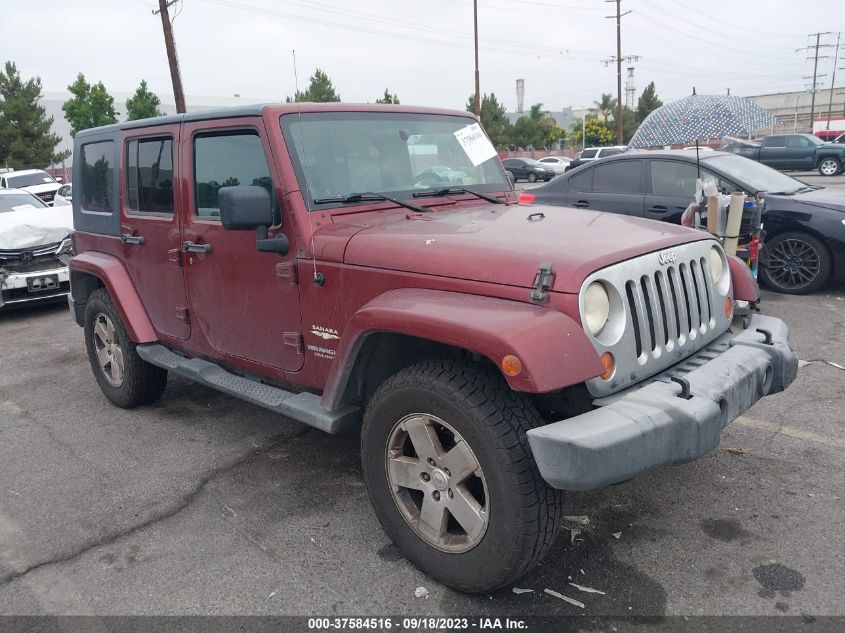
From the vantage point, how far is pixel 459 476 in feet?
8.43

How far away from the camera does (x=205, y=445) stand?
4234mm

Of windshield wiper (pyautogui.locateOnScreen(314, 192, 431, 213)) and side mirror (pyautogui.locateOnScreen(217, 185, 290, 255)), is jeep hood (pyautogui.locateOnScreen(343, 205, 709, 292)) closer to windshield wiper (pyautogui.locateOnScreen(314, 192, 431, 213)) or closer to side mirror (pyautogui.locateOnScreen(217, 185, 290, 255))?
windshield wiper (pyautogui.locateOnScreen(314, 192, 431, 213))

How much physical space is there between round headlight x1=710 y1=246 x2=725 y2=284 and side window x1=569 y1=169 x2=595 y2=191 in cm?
518

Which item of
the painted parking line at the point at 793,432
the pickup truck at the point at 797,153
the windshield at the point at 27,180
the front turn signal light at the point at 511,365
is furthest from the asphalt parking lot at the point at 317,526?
the pickup truck at the point at 797,153

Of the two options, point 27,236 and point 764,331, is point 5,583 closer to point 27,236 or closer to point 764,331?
point 764,331

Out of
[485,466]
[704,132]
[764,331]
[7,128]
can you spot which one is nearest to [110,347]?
[485,466]

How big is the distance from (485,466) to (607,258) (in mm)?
896

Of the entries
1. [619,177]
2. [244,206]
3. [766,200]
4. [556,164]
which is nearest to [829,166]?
[556,164]

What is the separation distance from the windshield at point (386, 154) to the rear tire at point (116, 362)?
80.5 inches

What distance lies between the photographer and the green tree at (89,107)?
1373 inches

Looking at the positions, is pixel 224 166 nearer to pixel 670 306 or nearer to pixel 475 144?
pixel 475 144

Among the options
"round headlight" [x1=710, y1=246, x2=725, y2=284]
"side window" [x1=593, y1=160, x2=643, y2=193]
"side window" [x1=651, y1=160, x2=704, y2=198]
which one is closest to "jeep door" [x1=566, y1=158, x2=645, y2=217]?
"side window" [x1=593, y1=160, x2=643, y2=193]

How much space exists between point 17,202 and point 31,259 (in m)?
2.58

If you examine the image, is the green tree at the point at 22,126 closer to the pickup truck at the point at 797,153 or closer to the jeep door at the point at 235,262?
the pickup truck at the point at 797,153
